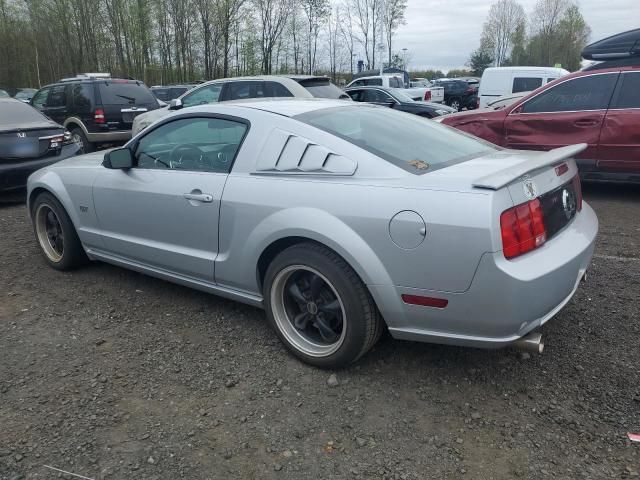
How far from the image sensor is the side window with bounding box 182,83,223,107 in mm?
10281

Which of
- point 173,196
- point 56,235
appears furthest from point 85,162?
point 173,196

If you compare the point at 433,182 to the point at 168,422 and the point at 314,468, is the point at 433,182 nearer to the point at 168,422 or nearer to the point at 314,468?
the point at 314,468

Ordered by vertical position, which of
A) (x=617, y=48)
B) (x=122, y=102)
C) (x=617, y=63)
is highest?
(x=617, y=48)

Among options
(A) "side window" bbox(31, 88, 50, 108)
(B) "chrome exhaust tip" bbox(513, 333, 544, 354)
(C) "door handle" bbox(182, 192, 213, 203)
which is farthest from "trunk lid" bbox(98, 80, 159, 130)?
(B) "chrome exhaust tip" bbox(513, 333, 544, 354)

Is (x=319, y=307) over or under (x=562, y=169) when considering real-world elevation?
under

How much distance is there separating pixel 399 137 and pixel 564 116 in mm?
4566

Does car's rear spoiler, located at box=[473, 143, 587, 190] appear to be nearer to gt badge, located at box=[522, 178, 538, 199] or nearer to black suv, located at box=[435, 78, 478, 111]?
gt badge, located at box=[522, 178, 538, 199]

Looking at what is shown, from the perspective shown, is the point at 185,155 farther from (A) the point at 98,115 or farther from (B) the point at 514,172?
(A) the point at 98,115

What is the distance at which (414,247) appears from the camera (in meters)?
2.50

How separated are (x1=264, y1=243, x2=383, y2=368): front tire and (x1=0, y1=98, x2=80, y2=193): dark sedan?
554cm

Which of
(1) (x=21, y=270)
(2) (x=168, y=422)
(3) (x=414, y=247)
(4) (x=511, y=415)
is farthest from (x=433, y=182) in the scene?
(1) (x=21, y=270)

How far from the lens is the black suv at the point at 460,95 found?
88.3 ft

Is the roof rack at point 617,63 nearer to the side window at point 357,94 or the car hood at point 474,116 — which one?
the car hood at point 474,116

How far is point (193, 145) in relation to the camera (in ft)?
11.9
